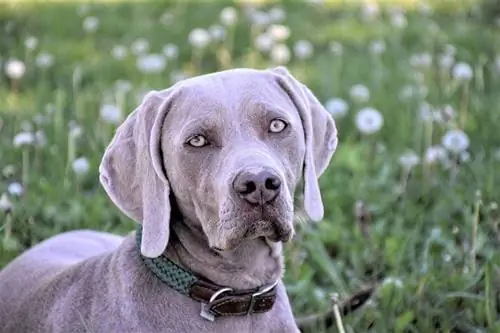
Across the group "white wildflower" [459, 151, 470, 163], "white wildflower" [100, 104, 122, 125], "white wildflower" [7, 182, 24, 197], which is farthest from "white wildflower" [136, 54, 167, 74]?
"white wildflower" [459, 151, 470, 163]

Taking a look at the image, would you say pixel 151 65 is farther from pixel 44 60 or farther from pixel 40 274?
pixel 40 274

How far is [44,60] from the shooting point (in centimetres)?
717

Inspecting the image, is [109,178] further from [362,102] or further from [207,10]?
[207,10]

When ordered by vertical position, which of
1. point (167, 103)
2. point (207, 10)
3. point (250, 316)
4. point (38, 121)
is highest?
point (167, 103)

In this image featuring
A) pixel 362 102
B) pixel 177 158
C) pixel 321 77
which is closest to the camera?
pixel 177 158

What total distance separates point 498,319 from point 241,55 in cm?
460

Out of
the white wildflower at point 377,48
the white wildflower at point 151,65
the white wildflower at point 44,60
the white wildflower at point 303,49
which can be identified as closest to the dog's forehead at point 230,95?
the white wildflower at point 151,65

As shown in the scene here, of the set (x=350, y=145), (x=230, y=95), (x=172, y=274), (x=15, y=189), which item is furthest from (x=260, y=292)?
(x=350, y=145)

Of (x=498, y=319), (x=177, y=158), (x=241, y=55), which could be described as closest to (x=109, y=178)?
(x=177, y=158)

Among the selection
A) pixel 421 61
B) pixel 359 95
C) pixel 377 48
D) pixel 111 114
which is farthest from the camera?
pixel 377 48

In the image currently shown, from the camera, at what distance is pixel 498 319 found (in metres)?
4.31

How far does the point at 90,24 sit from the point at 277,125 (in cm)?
420

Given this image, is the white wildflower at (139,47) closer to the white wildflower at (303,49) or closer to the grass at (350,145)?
the grass at (350,145)

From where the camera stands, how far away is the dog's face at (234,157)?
321 cm
